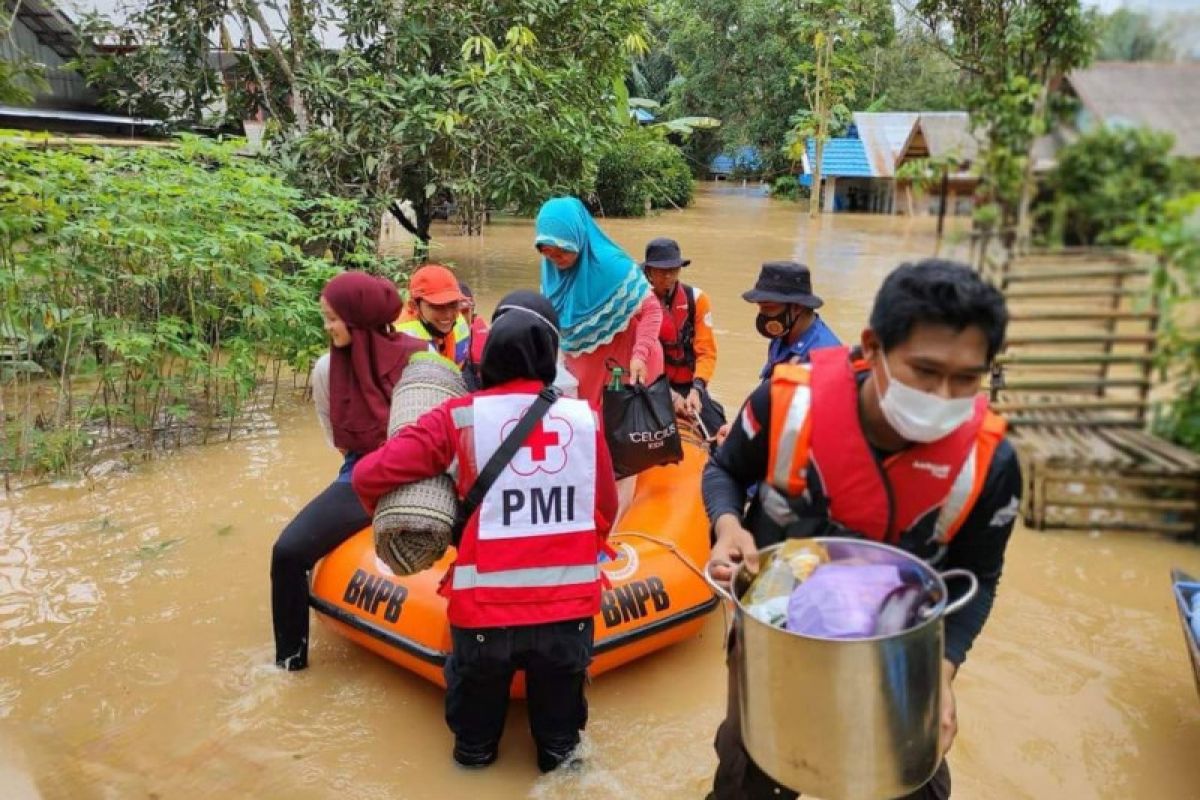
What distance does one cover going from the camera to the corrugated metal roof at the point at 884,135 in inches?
63.2

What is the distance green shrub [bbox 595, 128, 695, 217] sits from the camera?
20.4 metres

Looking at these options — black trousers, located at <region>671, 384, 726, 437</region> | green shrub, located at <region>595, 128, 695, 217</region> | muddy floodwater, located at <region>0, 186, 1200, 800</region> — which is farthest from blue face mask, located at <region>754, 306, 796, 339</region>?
green shrub, located at <region>595, 128, 695, 217</region>

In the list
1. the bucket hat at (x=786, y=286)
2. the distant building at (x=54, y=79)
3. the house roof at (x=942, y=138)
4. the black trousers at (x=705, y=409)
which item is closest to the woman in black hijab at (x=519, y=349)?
the bucket hat at (x=786, y=286)

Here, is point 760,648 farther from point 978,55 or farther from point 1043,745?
point 1043,745

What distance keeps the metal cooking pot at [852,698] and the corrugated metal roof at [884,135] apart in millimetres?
706

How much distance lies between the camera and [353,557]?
3.38 metres

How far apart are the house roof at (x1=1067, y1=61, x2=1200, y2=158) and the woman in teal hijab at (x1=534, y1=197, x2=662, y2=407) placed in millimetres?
2684

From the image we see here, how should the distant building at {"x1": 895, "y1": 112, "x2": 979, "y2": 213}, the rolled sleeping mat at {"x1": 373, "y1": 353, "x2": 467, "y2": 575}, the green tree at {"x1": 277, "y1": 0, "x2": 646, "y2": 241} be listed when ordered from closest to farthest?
the distant building at {"x1": 895, "y1": 112, "x2": 979, "y2": 213} < the rolled sleeping mat at {"x1": 373, "y1": 353, "x2": 467, "y2": 575} < the green tree at {"x1": 277, "y1": 0, "x2": 646, "y2": 241}

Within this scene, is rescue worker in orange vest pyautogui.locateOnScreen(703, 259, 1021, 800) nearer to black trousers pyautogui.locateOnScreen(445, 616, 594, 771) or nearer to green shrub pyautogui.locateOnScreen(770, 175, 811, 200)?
black trousers pyautogui.locateOnScreen(445, 616, 594, 771)

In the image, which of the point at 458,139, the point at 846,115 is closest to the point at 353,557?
the point at 846,115

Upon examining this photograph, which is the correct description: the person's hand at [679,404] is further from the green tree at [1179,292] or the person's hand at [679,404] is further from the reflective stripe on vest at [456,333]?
the green tree at [1179,292]

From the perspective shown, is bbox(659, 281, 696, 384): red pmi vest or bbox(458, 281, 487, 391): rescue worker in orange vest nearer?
bbox(458, 281, 487, 391): rescue worker in orange vest

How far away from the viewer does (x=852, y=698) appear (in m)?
1.51

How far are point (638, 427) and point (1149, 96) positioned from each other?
2661 mm
